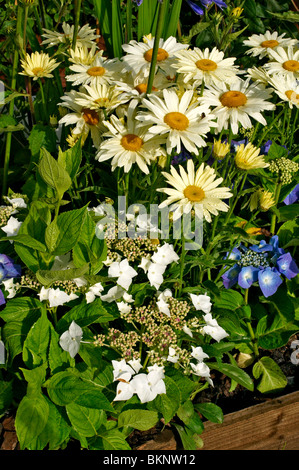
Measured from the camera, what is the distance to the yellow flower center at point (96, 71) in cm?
150

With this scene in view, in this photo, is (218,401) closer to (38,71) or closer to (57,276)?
(57,276)

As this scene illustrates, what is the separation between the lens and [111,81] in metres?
1.49

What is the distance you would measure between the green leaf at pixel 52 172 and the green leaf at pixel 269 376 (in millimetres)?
878

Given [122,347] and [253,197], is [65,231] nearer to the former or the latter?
[122,347]

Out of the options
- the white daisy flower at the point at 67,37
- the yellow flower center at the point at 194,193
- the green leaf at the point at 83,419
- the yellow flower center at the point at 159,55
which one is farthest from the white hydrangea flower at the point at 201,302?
the white daisy flower at the point at 67,37

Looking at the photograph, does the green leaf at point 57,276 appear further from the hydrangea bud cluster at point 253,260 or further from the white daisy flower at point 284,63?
the white daisy flower at point 284,63

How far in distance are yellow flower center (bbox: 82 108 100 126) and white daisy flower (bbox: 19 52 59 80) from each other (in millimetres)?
187

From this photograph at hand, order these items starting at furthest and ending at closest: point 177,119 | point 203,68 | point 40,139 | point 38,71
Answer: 1. point 40,139
2. point 38,71
3. point 203,68
4. point 177,119

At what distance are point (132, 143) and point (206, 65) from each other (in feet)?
1.03

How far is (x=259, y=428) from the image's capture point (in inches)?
59.3

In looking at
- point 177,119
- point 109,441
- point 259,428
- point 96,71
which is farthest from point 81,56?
point 259,428

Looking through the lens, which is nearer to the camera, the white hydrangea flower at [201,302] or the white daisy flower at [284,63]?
the white hydrangea flower at [201,302]

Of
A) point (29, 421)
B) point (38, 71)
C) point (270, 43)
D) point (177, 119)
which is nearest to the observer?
point (29, 421)

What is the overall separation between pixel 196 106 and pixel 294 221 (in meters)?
0.65
